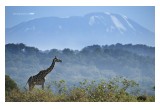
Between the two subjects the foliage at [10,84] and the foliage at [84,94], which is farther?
the foliage at [10,84]

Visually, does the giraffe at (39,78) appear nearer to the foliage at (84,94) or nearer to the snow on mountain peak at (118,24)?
the foliage at (84,94)

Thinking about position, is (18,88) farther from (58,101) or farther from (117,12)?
(117,12)

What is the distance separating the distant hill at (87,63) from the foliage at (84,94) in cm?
19

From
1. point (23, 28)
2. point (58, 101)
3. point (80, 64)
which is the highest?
point (23, 28)

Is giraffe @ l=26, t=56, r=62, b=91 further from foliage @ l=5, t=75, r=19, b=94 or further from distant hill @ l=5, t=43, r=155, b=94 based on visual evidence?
foliage @ l=5, t=75, r=19, b=94

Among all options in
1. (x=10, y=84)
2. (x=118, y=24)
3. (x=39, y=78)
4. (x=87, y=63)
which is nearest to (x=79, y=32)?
(x=87, y=63)

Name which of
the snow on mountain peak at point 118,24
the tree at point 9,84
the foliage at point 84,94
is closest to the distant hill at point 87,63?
the tree at point 9,84

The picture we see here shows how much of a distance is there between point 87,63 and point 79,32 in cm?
74

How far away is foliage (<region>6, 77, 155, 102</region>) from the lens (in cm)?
1081

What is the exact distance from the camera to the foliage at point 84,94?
10.8 m

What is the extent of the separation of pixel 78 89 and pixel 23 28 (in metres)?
1.87

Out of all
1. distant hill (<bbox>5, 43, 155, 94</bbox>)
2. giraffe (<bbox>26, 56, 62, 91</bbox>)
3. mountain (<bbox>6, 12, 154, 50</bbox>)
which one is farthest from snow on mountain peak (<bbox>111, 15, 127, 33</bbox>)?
giraffe (<bbox>26, 56, 62, 91</bbox>)

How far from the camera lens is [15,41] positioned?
11.1m
